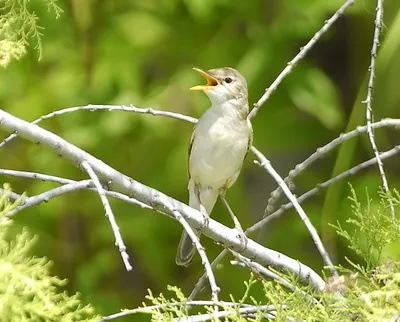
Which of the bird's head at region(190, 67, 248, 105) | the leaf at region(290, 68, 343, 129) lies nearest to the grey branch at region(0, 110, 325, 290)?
the bird's head at region(190, 67, 248, 105)

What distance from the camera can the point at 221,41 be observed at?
346 centimetres

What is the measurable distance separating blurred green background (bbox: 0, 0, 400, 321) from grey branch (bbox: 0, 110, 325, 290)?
144cm

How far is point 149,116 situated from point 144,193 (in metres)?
1.78

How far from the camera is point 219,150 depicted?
2.50 meters

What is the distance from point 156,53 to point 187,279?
3.57 feet

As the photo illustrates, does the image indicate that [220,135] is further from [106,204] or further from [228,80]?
[106,204]

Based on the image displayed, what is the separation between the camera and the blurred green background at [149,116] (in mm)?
3256

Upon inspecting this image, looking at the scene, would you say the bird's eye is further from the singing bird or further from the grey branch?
the grey branch

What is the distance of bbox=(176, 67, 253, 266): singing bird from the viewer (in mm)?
2494

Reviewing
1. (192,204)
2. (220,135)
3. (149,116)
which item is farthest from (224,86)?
(149,116)

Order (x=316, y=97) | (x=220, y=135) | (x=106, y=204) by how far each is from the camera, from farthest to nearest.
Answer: (x=316, y=97) → (x=220, y=135) → (x=106, y=204)

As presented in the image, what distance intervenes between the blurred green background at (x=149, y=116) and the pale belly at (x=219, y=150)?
70 cm

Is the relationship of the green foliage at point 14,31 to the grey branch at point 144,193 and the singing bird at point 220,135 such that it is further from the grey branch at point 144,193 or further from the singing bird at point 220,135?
the singing bird at point 220,135

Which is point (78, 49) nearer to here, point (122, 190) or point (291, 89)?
point (291, 89)
